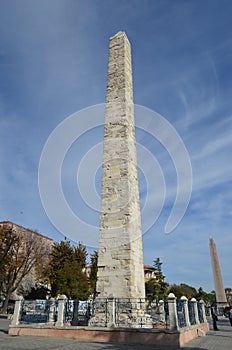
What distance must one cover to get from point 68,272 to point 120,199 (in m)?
18.9

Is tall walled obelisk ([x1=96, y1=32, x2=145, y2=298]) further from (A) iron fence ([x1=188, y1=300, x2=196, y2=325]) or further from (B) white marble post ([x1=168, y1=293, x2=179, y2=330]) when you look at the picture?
(A) iron fence ([x1=188, y1=300, x2=196, y2=325])

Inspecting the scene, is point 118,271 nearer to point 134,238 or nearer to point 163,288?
point 134,238

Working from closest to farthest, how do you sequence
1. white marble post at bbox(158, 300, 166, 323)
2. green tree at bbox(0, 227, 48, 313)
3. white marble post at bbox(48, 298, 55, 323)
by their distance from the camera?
1. white marble post at bbox(158, 300, 166, 323)
2. white marble post at bbox(48, 298, 55, 323)
3. green tree at bbox(0, 227, 48, 313)

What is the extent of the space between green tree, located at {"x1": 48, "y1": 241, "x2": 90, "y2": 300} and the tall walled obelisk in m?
18.1

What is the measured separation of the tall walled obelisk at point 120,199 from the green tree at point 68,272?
18.1m

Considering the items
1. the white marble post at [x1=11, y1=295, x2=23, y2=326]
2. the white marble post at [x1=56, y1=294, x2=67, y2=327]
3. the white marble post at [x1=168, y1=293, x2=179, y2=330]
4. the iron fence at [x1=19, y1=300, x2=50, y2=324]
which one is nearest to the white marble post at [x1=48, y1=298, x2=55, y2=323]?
the iron fence at [x1=19, y1=300, x2=50, y2=324]

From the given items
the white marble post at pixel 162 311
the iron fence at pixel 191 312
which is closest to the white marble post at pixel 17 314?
the white marble post at pixel 162 311

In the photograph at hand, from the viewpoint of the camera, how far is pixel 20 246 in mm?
27938

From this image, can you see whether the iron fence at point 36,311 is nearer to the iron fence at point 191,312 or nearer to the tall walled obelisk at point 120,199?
the tall walled obelisk at point 120,199

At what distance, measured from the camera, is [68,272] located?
1067 inches

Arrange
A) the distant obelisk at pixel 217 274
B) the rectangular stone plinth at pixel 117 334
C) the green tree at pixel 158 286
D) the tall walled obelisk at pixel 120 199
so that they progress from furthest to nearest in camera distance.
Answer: the green tree at pixel 158 286 < the distant obelisk at pixel 217 274 < the tall walled obelisk at pixel 120 199 < the rectangular stone plinth at pixel 117 334

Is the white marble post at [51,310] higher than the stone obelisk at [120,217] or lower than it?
lower

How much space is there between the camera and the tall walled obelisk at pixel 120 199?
9.82m

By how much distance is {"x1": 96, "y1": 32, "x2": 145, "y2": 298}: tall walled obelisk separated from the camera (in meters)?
9.82
